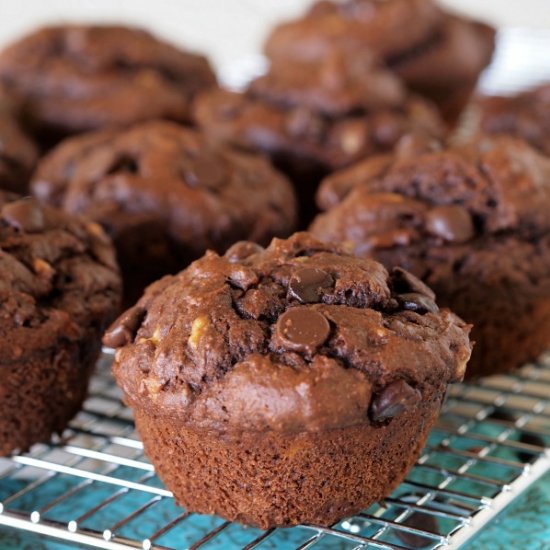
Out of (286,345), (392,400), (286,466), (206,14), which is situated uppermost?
(206,14)

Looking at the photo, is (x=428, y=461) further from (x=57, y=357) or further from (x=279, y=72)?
(x=279, y=72)

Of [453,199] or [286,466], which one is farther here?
[453,199]

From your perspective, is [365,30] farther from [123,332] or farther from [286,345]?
[286,345]

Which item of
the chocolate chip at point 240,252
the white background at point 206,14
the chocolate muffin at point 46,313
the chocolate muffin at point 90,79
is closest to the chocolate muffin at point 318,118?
the chocolate muffin at point 90,79

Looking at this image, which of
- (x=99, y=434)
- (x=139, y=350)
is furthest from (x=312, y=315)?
(x=99, y=434)

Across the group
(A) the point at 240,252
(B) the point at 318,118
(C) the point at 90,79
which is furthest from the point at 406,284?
(C) the point at 90,79

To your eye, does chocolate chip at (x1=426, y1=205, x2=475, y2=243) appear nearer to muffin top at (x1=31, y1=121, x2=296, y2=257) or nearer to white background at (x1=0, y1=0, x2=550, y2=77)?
muffin top at (x1=31, y1=121, x2=296, y2=257)

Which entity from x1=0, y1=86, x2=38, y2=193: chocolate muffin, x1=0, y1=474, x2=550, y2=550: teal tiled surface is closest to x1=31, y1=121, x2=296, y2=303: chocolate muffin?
x1=0, y1=86, x2=38, y2=193: chocolate muffin

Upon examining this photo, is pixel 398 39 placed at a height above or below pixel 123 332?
above
